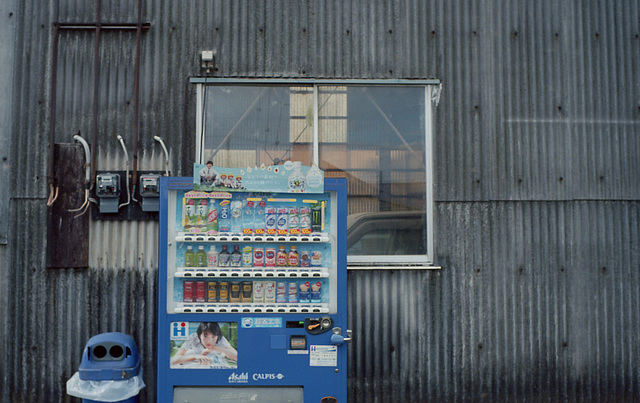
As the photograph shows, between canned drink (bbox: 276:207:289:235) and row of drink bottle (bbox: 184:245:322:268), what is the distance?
155mm

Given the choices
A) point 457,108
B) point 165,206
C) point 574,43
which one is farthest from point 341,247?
point 574,43

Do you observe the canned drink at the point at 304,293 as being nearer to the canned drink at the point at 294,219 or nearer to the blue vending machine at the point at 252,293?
the blue vending machine at the point at 252,293

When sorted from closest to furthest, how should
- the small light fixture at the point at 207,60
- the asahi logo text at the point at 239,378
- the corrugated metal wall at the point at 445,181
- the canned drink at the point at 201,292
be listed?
the asahi logo text at the point at 239,378
the canned drink at the point at 201,292
the corrugated metal wall at the point at 445,181
the small light fixture at the point at 207,60

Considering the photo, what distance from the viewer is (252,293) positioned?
401 cm

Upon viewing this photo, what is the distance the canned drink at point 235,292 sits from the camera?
4000 mm

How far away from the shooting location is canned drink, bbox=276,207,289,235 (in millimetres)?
4023

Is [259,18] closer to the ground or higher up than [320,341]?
higher up

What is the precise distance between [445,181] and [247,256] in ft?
7.27

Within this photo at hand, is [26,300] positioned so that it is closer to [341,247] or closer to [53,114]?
[53,114]

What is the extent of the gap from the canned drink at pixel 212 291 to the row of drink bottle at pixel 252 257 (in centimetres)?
15

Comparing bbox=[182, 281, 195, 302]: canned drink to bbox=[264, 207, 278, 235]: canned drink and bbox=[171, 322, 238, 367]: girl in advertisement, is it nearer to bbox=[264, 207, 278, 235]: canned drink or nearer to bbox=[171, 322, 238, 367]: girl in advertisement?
bbox=[171, 322, 238, 367]: girl in advertisement

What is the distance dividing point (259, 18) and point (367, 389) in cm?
386

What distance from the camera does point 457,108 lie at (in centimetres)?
512

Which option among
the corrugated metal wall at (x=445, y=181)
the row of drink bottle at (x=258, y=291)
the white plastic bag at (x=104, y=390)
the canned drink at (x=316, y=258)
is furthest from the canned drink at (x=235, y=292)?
the corrugated metal wall at (x=445, y=181)
